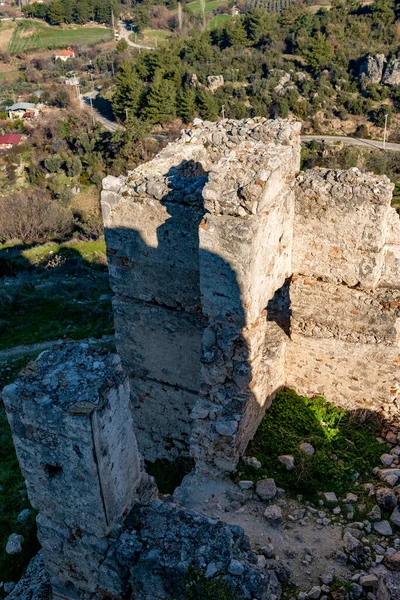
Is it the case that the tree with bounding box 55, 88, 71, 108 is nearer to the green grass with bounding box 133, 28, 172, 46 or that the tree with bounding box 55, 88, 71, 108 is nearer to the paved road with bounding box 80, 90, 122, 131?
the paved road with bounding box 80, 90, 122, 131

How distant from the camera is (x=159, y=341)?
25.2ft

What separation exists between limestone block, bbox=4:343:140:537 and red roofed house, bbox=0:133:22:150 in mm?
35768

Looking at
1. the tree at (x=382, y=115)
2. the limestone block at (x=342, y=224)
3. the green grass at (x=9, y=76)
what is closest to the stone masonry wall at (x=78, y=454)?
the limestone block at (x=342, y=224)

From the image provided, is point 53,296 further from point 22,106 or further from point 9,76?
point 9,76

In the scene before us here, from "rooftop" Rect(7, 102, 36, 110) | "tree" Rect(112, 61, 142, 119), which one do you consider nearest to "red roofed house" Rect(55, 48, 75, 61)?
"rooftop" Rect(7, 102, 36, 110)

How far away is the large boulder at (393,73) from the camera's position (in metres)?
35.0

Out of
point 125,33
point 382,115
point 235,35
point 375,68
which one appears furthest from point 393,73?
point 125,33

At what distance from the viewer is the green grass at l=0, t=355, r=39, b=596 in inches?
253

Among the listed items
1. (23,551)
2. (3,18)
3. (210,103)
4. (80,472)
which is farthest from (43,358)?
(3,18)

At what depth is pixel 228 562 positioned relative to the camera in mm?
4578

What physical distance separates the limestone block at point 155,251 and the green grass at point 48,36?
60074 millimetres

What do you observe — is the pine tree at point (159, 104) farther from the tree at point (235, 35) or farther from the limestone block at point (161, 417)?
the limestone block at point (161, 417)

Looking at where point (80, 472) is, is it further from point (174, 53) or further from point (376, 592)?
point (174, 53)

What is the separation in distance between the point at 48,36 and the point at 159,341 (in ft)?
212
